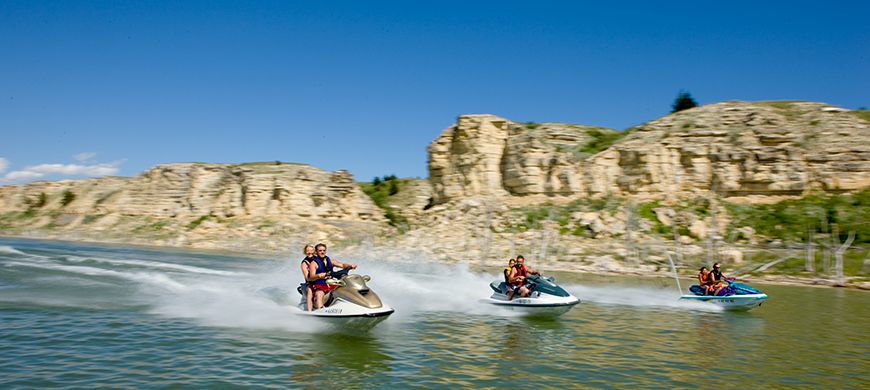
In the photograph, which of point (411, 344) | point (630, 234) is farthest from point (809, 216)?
point (411, 344)

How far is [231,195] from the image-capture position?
229 feet

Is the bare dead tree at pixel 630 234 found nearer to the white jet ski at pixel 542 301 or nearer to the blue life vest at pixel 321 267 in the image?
the white jet ski at pixel 542 301

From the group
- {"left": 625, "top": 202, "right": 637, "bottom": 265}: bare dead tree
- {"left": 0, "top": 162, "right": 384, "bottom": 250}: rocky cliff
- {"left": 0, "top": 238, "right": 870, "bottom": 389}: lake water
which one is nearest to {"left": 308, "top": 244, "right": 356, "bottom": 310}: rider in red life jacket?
{"left": 0, "top": 238, "right": 870, "bottom": 389}: lake water

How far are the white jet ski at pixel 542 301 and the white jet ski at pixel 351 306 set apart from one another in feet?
17.1

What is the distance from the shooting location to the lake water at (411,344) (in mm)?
9273

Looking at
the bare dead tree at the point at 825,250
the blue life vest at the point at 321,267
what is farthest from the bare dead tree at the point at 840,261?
the blue life vest at the point at 321,267

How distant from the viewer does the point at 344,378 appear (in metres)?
9.19

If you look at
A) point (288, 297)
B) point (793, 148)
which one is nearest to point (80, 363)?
point (288, 297)

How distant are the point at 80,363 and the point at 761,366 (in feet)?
39.9

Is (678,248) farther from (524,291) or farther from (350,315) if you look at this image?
(350,315)

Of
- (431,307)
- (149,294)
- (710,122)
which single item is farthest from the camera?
(710,122)

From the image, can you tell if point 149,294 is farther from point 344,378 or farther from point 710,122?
point 710,122

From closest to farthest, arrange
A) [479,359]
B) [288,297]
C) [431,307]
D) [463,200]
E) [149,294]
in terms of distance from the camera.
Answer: [479,359]
[288,297]
[431,307]
[149,294]
[463,200]

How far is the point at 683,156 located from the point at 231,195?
167 feet
